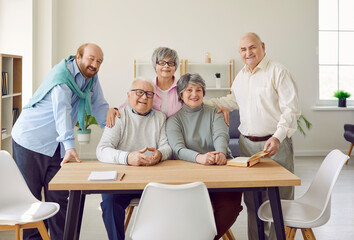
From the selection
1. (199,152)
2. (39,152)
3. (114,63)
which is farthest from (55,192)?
(114,63)

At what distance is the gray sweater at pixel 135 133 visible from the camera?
262cm

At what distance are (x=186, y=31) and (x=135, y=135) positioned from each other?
4.40m

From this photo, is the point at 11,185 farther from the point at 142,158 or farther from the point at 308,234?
the point at 308,234

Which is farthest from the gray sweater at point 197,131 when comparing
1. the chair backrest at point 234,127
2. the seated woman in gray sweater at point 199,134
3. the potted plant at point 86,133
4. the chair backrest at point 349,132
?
the chair backrest at point 349,132

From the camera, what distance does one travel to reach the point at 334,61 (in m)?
7.27

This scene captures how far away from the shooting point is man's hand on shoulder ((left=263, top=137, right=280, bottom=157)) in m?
2.53

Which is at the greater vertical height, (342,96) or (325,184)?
(342,96)

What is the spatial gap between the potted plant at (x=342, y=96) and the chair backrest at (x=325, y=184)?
494cm

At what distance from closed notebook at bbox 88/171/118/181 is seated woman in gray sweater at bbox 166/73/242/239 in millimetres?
562

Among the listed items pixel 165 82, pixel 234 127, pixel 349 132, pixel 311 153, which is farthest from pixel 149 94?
pixel 311 153

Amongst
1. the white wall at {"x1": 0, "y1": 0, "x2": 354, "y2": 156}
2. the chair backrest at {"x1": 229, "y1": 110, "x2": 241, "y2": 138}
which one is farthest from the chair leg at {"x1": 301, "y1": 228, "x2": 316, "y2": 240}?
the white wall at {"x1": 0, "y1": 0, "x2": 354, "y2": 156}

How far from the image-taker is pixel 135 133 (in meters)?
2.67

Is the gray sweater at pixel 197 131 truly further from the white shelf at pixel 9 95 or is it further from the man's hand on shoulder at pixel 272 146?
the white shelf at pixel 9 95

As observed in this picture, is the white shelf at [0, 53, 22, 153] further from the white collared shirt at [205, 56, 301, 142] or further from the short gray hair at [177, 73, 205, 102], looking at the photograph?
the white collared shirt at [205, 56, 301, 142]
